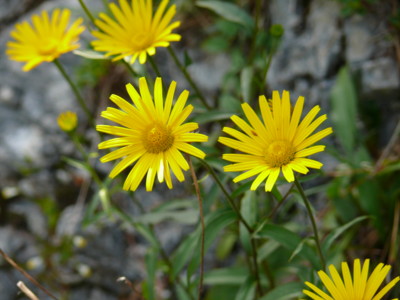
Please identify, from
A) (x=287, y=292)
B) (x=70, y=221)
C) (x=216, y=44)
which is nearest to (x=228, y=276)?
(x=287, y=292)

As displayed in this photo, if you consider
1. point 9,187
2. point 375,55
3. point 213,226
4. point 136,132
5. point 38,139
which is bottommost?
point 213,226

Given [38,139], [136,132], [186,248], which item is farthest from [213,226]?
[38,139]

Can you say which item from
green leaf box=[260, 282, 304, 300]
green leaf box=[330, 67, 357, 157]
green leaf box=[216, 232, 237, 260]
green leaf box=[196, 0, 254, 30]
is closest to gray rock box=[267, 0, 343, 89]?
green leaf box=[330, 67, 357, 157]

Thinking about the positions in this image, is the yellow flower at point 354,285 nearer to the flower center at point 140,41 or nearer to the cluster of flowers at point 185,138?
the cluster of flowers at point 185,138

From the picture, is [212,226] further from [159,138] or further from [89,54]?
[89,54]

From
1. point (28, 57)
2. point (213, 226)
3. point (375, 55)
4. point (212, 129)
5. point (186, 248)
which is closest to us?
point (213, 226)

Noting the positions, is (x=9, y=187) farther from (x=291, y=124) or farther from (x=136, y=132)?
(x=291, y=124)

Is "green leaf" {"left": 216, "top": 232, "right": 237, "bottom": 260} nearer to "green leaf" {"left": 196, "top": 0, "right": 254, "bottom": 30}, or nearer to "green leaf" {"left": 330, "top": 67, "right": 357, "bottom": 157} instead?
"green leaf" {"left": 330, "top": 67, "right": 357, "bottom": 157}
